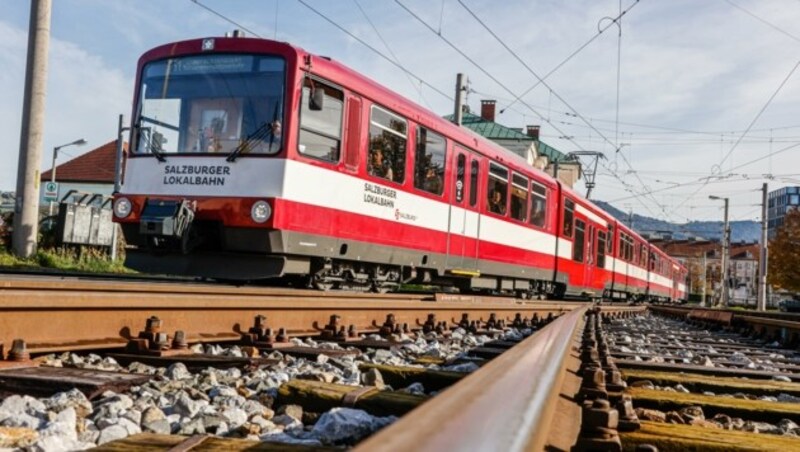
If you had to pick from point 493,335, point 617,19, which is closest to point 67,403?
point 493,335

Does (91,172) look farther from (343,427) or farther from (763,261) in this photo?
(343,427)

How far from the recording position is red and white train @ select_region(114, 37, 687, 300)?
8.73 meters

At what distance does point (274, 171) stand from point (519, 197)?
7512 mm

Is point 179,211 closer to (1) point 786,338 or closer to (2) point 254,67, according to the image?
(2) point 254,67

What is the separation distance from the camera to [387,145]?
406 inches

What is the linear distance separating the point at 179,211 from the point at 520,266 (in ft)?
Answer: 27.1

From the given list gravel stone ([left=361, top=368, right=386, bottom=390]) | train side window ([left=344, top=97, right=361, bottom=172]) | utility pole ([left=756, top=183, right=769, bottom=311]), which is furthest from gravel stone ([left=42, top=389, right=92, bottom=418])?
utility pole ([left=756, top=183, right=769, bottom=311])

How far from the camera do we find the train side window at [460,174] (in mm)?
12336

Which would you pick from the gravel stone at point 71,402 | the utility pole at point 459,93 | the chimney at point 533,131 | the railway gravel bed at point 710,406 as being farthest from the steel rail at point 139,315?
the chimney at point 533,131

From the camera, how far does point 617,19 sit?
1895cm

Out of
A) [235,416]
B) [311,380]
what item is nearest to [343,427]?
[235,416]

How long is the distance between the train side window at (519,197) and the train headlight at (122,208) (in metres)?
7.53

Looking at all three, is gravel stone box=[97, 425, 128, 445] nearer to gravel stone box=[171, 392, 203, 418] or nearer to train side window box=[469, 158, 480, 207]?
gravel stone box=[171, 392, 203, 418]

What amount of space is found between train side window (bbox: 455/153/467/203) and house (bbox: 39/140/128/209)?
1997 inches
